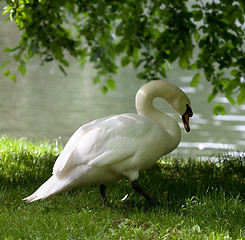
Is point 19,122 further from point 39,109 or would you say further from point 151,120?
point 151,120

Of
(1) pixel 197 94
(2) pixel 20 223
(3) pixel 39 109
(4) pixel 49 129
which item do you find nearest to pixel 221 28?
(2) pixel 20 223

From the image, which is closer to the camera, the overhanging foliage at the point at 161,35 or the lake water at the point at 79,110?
the overhanging foliage at the point at 161,35

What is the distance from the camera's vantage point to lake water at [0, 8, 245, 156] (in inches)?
543

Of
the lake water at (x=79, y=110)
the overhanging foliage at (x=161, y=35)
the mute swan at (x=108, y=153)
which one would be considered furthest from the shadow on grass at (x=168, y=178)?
the lake water at (x=79, y=110)

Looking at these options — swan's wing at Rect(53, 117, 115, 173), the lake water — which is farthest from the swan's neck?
the lake water

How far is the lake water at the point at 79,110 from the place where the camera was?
45.2 ft

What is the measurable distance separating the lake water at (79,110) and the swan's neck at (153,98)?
16.1 feet

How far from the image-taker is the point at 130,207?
459 cm

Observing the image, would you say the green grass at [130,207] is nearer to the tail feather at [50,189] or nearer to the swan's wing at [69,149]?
the tail feather at [50,189]

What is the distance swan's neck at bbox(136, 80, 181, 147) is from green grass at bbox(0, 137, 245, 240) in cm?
62

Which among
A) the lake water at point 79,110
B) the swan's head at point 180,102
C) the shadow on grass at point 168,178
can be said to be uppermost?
the swan's head at point 180,102

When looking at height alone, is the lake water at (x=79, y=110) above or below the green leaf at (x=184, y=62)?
below

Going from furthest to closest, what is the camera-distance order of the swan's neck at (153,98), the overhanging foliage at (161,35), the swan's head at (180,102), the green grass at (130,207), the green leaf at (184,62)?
the green leaf at (184,62) < the overhanging foliage at (161,35) < the swan's head at (180,102) < the swan's neck at (153,98) < the green grass at (130,207)

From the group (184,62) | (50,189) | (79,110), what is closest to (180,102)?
(50,189)
